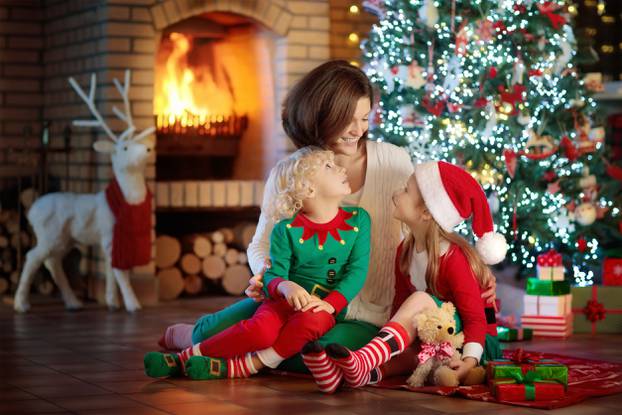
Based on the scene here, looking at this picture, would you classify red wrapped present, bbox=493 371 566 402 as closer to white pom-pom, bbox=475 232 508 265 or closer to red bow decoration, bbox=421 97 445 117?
white pom-pom, bbox=475 232 508 265

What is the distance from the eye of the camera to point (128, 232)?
6148 mm

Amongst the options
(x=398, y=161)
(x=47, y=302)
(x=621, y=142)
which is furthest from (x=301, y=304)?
(x=621, y=142)

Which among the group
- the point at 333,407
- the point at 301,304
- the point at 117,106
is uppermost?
the point at 117,106

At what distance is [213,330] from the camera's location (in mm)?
4285

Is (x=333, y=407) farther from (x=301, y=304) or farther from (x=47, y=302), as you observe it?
(x=47, y=302)

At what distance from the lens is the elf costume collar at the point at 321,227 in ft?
13.4

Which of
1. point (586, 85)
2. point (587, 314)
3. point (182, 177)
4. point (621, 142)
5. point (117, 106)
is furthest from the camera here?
point (621, 142)

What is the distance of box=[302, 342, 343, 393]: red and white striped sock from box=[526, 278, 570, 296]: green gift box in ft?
5.53

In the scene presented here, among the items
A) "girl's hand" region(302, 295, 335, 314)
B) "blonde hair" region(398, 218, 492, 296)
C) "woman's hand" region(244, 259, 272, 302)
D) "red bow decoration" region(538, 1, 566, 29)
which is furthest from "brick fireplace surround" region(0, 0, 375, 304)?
"blonde hair" region(398, 218, 492, 296)

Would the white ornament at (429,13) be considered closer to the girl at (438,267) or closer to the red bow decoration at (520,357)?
the girl at (438,267)

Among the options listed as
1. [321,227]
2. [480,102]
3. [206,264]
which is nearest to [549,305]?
[480,102]

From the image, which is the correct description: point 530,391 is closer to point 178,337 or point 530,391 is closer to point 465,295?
point 465,295

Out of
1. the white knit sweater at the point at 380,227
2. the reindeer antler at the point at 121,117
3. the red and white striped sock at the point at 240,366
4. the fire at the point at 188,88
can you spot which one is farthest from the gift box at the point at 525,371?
the fire at the point at 188,88

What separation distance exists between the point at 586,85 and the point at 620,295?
1.15m
